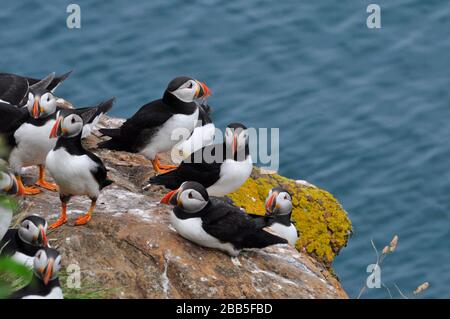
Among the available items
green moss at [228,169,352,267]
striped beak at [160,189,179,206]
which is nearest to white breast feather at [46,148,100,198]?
striped beak at [160,189,179,206]

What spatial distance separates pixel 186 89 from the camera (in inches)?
420

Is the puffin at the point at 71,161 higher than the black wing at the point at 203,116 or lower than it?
higher

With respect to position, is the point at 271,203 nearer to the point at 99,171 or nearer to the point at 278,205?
the point at 278,205

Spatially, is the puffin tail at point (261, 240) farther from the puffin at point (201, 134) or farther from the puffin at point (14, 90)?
the puffin at point (14, 90)

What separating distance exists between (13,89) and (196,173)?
2438 millimetres

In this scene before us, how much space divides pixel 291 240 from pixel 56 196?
84.7 inches

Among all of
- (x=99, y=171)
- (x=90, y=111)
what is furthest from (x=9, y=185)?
(x=90, y=111)

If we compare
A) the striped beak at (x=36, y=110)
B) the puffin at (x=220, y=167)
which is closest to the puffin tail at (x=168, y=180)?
the puffin at (x=220, y=167)

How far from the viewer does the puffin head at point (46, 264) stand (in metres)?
7.54

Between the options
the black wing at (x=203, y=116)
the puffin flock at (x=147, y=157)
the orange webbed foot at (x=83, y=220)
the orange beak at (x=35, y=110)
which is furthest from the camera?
the black wing at (x=203, y=116)

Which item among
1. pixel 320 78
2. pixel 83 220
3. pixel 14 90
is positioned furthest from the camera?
pixel 320 78

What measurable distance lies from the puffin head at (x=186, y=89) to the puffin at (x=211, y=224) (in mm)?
1888
